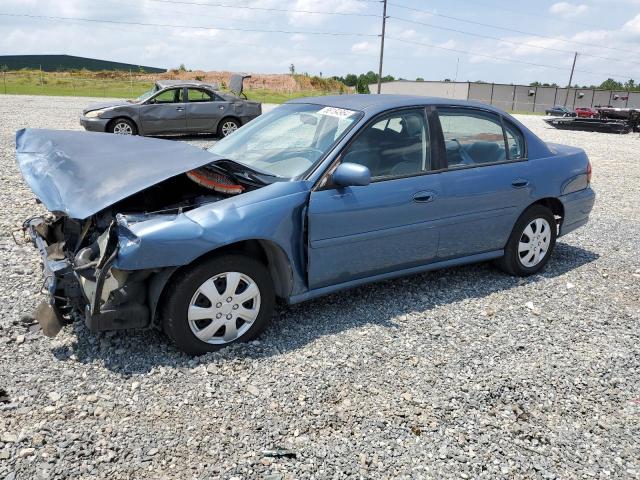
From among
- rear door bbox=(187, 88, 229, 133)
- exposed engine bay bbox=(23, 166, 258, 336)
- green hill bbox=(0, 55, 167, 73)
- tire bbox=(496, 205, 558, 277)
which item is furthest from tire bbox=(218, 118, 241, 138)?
green hill bbox=(0, 55, 167, 73)

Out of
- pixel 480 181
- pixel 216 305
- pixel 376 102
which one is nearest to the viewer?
pixel 216 305

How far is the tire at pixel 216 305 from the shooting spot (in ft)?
11.0

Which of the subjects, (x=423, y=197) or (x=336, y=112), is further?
(x=336, y=112)

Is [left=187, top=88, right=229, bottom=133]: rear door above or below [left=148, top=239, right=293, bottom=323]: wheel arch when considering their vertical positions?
above

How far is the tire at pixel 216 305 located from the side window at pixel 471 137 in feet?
6.44

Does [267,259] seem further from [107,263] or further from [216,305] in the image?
[107,263]

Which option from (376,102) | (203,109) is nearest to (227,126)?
(203,109)

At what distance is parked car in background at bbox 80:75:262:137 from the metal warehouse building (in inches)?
2079

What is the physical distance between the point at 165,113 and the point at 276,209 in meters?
11.7

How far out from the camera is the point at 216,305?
137 inches

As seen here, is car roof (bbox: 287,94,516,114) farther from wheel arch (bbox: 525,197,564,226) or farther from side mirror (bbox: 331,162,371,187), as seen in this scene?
wheel arch (bbox: 525,197,564,226)

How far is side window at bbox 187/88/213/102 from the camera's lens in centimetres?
1461

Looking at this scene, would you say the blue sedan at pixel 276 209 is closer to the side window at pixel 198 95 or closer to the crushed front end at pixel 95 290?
the crushed front end at pixel 95 290

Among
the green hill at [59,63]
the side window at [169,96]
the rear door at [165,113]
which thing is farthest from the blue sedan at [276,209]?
the green hill at [59,63]
